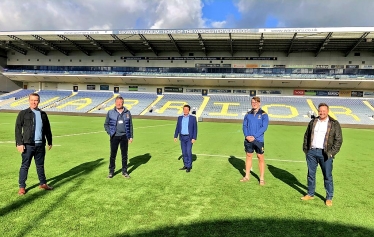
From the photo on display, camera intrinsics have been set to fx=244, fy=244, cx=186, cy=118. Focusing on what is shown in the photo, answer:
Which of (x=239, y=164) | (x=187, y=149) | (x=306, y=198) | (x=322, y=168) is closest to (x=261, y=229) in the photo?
(x=306, y=198)

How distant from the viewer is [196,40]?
37.3 m

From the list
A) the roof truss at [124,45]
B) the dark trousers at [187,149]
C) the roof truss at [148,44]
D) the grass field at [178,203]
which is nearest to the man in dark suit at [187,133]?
the dark trousers at [187,149]

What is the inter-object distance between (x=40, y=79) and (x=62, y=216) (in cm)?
4869

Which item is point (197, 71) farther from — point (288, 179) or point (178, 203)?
point (178, 203)

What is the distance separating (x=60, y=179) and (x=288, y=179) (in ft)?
19.6

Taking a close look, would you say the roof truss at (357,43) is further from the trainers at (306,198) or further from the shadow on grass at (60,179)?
the shadow on grass at (60,179)

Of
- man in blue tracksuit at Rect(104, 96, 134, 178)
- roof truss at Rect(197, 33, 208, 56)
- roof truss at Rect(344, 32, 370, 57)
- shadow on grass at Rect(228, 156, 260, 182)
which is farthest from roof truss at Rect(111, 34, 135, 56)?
roof truss at Rect(344, 32, 370, 57)

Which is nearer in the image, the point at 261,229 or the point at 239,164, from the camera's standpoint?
the point at 261,229

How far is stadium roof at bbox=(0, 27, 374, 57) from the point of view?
32750 mm

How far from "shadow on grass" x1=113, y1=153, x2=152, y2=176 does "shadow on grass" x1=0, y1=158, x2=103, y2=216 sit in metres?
0.93

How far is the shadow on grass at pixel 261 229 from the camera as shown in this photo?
3.63 meters

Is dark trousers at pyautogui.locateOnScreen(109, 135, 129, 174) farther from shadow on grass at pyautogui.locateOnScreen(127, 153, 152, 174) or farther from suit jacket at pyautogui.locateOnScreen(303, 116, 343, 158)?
suit jacket at pyautogui.locateOnScreen(303, 116, 343, 158)

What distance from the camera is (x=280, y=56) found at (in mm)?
39594

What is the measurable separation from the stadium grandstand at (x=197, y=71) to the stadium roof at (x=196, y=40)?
14 cm
